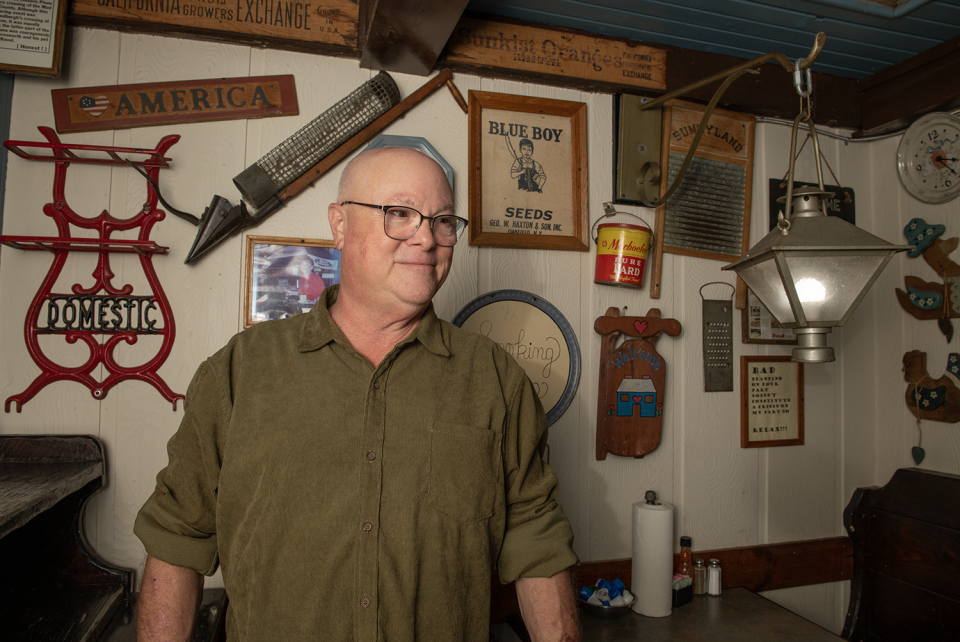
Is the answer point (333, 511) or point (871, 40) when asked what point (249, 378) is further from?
point (871, 40)

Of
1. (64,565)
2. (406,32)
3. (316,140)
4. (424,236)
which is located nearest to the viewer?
(424,236)

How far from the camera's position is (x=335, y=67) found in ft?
6.88

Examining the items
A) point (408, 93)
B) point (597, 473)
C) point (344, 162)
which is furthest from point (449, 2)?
point (597, 473)

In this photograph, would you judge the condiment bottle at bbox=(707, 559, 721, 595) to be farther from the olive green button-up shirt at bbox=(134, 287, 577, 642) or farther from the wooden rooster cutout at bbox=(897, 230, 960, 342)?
the wooden rooster cutout at bbox=(897, 230, 960, 342)

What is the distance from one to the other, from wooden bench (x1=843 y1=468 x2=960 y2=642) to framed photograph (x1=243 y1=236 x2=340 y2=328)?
2.53 meters

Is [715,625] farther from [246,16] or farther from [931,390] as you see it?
[246,16]

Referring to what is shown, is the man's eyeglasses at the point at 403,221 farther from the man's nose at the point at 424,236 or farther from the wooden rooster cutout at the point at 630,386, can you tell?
the wooden rooster cutout at the point at 630,386

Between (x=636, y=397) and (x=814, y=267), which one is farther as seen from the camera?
(x=636, y=397)

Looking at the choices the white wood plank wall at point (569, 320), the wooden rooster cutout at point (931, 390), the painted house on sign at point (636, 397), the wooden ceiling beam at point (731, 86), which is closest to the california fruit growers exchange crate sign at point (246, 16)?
the white wood plank wall at point (569, 320)

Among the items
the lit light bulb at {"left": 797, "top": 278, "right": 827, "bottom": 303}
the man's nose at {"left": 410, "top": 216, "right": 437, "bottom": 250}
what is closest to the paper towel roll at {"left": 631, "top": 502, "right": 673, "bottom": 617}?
the lit light bulb at {"left": 797, "top": 278, "right": 827, "bottom": 303}

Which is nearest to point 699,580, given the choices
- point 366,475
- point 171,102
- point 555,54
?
point 366,475

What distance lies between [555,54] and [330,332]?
1.56 metres

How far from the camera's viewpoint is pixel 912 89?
2449mm

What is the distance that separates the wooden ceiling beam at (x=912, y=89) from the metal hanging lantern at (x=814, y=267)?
1277 millimetres
